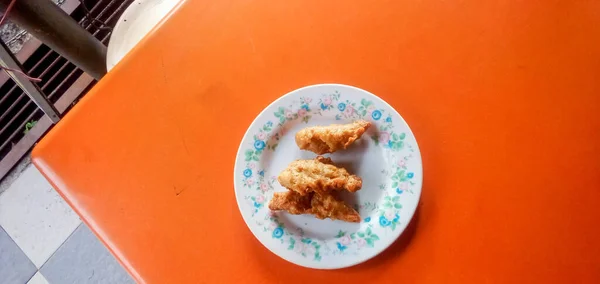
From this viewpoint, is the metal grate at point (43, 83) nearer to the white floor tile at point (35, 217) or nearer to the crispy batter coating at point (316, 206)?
the white floor tile at point (35, 217)

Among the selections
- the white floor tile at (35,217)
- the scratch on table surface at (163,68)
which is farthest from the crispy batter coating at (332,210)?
the white floor tile at (35,217)

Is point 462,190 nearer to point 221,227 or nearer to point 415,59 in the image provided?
point 415,59

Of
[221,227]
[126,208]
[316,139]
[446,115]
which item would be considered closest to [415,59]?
[446,115]

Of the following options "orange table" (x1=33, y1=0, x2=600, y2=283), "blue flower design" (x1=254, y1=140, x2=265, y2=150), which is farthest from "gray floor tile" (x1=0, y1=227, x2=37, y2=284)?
"blue flower design" (x1=254, y1=140, x2=265, y2=150)

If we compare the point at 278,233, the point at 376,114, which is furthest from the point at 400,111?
the point at 278,233

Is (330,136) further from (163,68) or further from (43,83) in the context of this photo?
(43,83)

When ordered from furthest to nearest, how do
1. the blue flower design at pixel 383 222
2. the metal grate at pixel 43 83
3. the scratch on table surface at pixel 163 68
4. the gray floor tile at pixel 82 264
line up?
the metal grate at pixel 43 83
the gray floor tile at pixel 82 264
the scratch on table surface at pixel 163 68
the blue flower design at pixel 383 222

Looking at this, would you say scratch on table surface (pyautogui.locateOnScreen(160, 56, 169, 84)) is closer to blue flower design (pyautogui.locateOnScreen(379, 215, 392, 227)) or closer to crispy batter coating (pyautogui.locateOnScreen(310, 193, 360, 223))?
crispy batter coating (pyautogui.locateOnScreen(310, 193, 360, 223))
